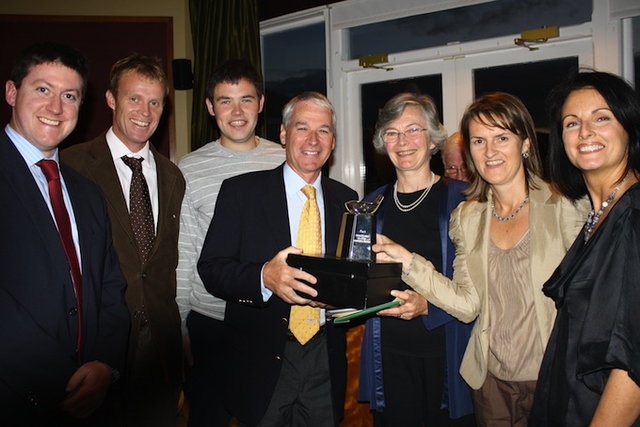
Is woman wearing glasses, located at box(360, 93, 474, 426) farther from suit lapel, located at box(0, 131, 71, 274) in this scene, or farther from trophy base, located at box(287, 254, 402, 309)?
suit lapel, located at box(0, 131, 71, 274)

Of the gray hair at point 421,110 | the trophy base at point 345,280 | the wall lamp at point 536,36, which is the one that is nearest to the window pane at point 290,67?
the wall lamp at point 536,36

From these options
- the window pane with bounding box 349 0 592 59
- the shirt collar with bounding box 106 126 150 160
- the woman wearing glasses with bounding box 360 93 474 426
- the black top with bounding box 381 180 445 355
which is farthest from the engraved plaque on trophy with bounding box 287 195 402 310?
the window pane with bounding box 349 0 592 59

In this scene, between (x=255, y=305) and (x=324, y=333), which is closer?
(x=255, y=305)

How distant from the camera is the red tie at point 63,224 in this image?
184 cm

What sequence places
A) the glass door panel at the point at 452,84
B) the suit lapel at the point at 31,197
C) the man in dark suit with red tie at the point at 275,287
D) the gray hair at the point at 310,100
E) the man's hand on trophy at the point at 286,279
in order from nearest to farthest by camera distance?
the suit lapel at the point at 31,197 → the man's hand on trophy at the point at 286,279 → the man in dark suit with red tie at the point at 275,287 → the gray hair at the point at 310,100 → the glass door panel at the point at 452,84

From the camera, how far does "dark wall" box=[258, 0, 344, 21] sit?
4.80m

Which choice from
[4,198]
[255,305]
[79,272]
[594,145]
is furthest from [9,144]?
[594,145]

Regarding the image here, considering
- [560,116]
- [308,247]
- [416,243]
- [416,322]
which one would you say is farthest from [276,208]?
[560,116]

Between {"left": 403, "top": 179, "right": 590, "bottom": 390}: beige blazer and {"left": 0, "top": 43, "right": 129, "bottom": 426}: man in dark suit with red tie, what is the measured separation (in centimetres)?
119

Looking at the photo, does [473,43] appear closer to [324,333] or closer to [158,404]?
[324,333]

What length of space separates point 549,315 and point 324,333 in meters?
0.86

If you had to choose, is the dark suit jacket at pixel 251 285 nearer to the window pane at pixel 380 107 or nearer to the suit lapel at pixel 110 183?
the suit lapel at pixel 110 183

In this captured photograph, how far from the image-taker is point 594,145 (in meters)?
1.66

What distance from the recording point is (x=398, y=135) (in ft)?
7.61
